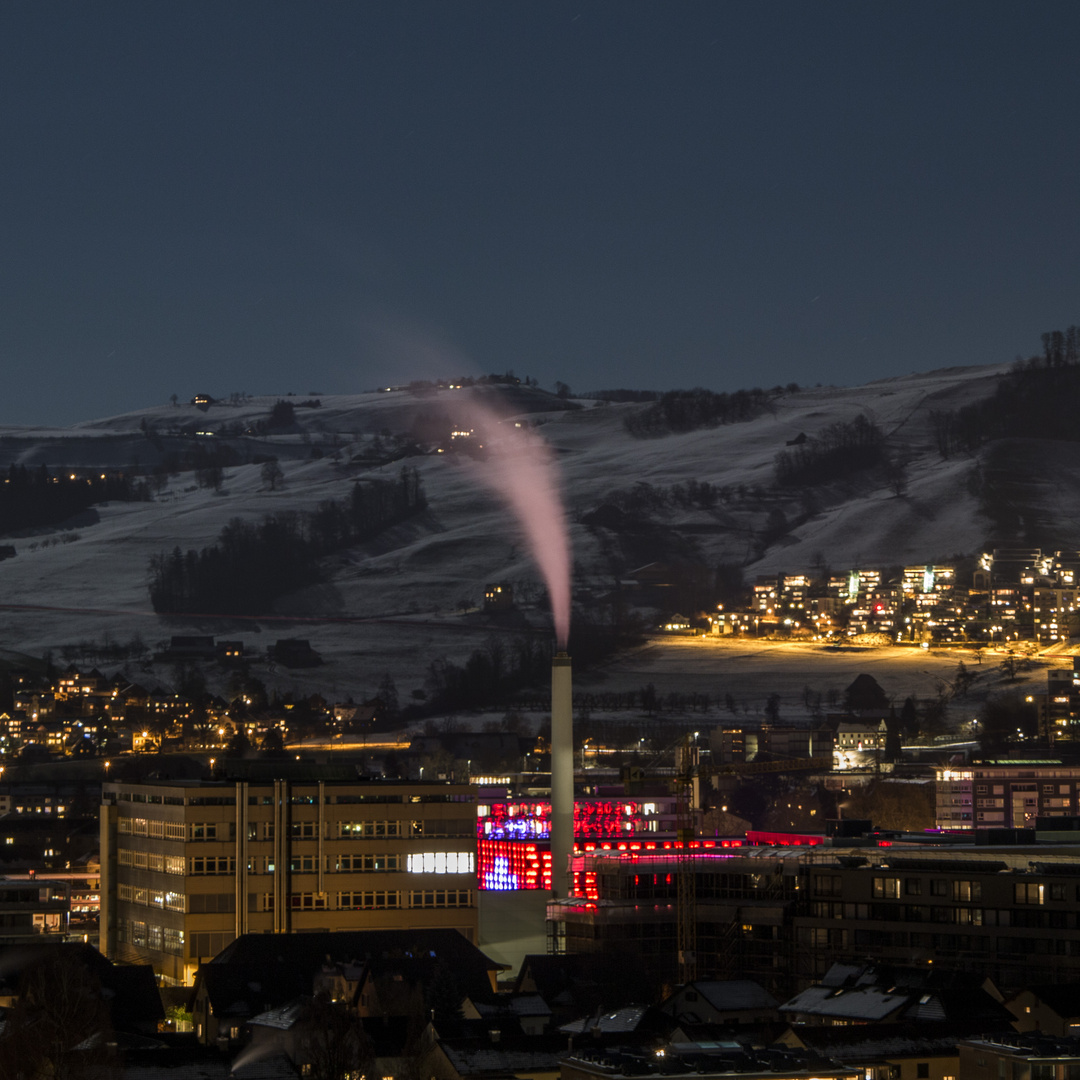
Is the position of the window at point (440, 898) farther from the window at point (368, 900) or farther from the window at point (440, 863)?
the window at point (440, 863)

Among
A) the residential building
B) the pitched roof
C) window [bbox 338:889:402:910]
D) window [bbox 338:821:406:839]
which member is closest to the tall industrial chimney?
window [bbox 338:821:406:839]

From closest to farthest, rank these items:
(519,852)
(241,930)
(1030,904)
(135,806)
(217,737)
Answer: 1. (1030,904)
2. (241,930)
3. (135,806)
4. (519,852)
5. (217,737)

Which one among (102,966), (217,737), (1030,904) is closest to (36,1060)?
(102,966)

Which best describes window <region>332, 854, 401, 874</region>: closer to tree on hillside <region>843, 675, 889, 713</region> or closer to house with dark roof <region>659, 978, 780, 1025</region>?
house with dark roof <region>659, 978, 780, 1025</region>

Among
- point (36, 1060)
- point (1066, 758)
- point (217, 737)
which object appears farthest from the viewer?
point (217, 737)

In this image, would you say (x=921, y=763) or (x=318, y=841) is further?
(x=921, y=763)

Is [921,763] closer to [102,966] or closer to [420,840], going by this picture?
[420,840]
